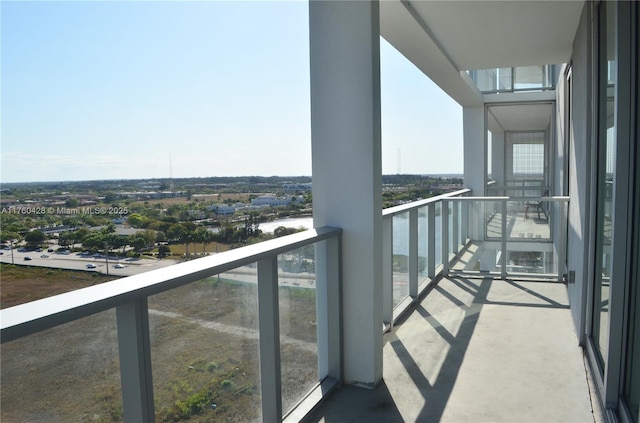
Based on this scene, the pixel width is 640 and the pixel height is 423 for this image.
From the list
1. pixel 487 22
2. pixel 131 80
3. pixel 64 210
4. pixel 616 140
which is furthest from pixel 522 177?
pixel 131 80

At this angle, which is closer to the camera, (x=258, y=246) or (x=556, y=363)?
(x=258, y=246)

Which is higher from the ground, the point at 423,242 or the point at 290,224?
the point at 290,224

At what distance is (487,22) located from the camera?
4.70 m

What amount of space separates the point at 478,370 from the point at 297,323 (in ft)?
4.89

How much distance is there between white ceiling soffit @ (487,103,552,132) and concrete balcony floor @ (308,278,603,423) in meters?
5.33

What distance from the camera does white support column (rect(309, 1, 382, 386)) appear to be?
2.83 m

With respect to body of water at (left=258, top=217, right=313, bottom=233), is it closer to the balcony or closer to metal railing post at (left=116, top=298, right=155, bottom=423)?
the balcony

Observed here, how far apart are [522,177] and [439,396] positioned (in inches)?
335

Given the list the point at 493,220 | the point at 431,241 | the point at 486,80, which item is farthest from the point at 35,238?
the point at 486,80

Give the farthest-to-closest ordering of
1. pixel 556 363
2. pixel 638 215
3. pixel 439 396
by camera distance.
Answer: pixel 556 363 → pixel 439 396 → pixel 638 215

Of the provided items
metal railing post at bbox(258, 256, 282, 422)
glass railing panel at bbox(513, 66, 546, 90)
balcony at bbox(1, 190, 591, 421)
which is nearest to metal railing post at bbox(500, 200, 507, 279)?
balcony at bbox(1, 190, 591, 421)

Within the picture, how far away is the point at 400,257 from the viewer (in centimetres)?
451

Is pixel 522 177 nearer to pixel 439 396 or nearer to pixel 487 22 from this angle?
pixel 487 22

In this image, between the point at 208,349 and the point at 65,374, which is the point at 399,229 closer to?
the point at 208,349
